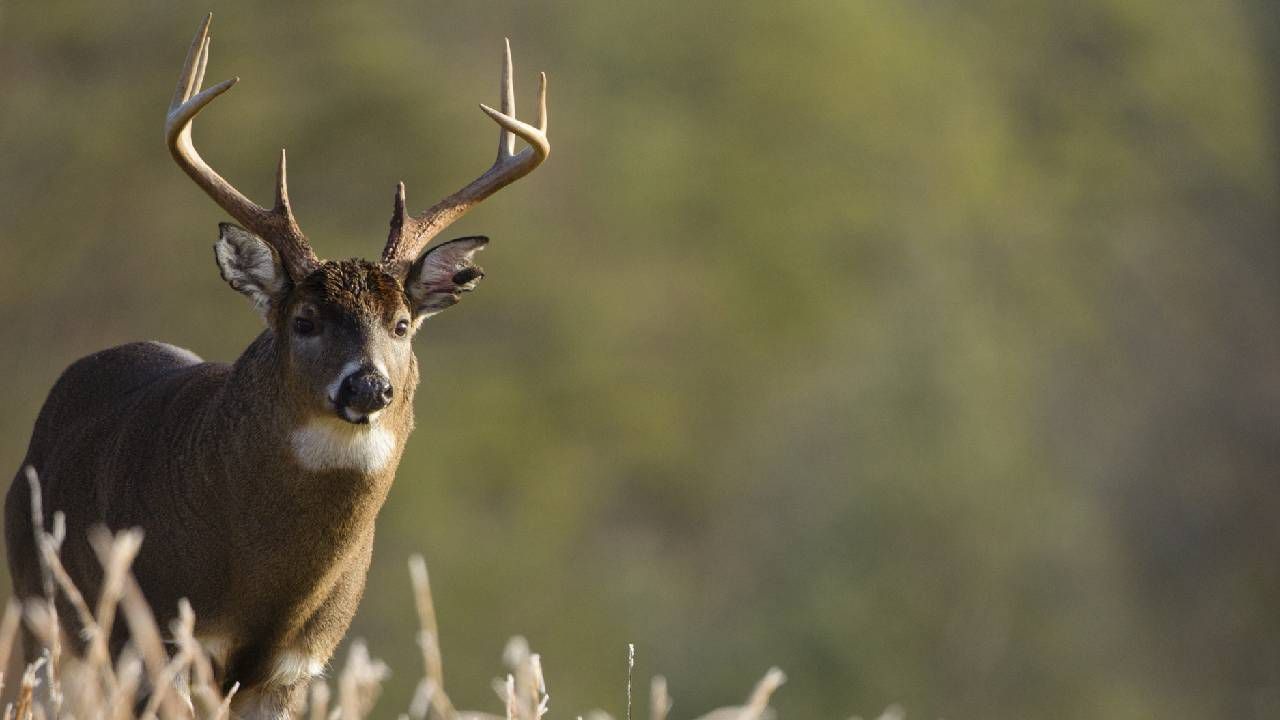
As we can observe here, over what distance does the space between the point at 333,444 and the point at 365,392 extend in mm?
267

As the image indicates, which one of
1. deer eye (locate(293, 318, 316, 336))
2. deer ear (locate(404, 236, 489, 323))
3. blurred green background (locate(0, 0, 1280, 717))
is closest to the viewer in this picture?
deer eye (locate(293, 318, 316, 336))

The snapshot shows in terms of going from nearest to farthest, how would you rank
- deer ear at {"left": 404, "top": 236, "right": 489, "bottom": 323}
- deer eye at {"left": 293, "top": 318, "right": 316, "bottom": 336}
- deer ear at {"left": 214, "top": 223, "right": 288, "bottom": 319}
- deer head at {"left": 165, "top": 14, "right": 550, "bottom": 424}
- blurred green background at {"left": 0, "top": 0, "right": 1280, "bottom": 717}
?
deer head at {"left": 165, "top": 14, "right": 550, "bottom": 424} → deer eye at {"left": 293, "top": 318, "right": 316, "bottom": 336} → deer ear at {"left": 214, "top": 223, "right": 288, "bottom": 319} → deer ear at {"left": 404, "top": 236, "right": 489, "bottom": 323} → blurred green background at {"left": 0, "top": 0, "right": 1280, "bottom": 717}

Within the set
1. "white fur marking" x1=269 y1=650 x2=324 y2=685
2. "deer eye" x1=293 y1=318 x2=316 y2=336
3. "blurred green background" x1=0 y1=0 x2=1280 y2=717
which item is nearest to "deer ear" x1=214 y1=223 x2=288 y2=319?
"deer eye" x1=293 y1=318 x2=316 y2=336

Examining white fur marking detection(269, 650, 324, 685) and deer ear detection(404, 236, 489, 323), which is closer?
white fur marking detection(269, 650, 324, 685)

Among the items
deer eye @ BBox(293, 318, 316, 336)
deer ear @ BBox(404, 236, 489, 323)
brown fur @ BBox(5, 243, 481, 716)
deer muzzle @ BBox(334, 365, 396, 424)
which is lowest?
brown fur @ BBox(5, 243, 481, 716)

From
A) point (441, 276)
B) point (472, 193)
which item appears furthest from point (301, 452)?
point (472, 193)

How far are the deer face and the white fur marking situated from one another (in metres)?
0.73

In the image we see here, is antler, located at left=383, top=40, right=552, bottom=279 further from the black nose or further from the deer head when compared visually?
the black nose

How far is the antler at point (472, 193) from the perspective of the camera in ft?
21.2

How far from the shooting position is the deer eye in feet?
20.1

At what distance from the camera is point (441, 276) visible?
6.49 metres

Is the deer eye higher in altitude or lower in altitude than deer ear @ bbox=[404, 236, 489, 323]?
lower

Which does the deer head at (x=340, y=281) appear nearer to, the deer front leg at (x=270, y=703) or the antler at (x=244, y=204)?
the antler at (x=244, y=204)

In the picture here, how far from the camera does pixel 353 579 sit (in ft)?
20.9
